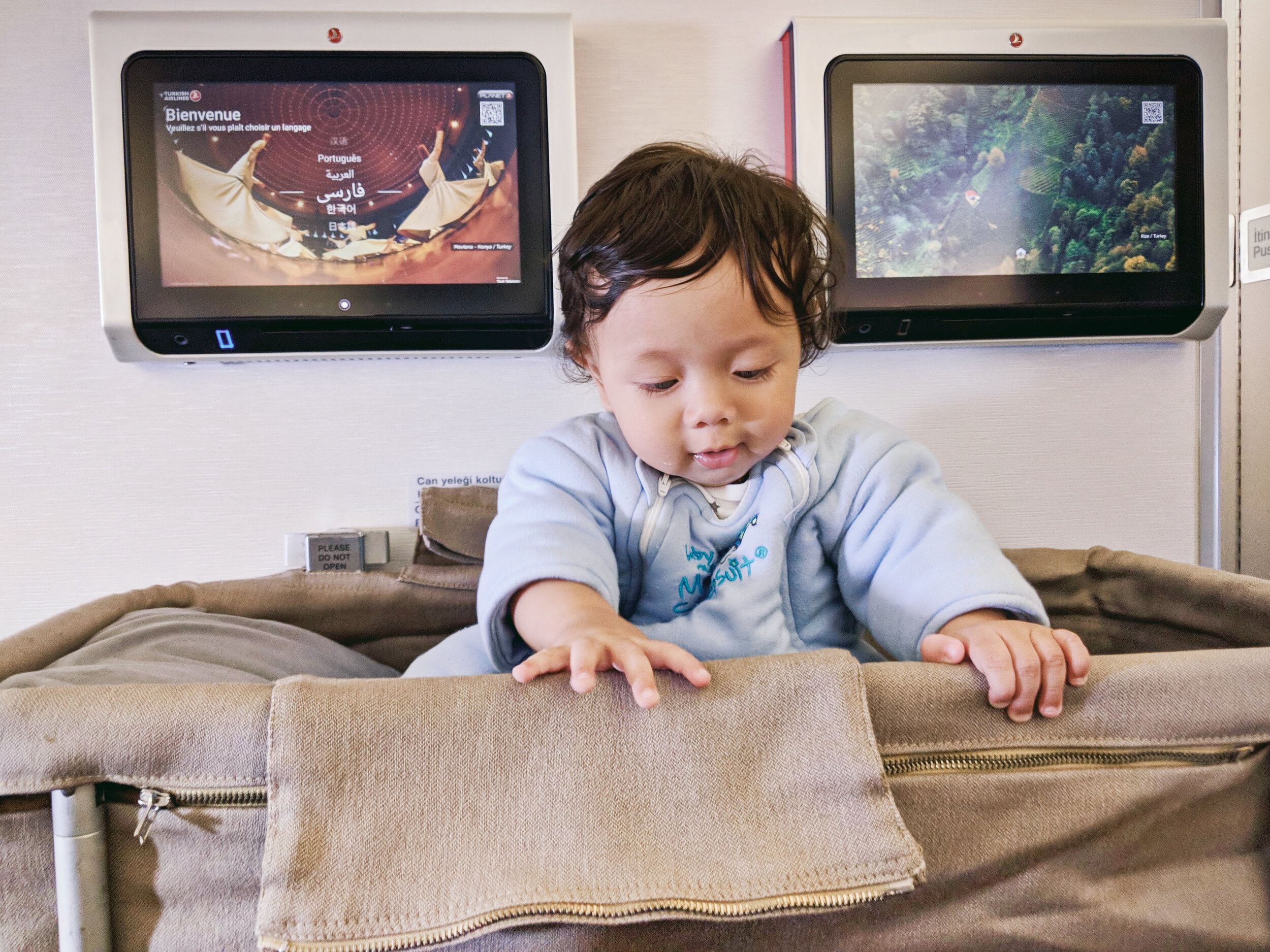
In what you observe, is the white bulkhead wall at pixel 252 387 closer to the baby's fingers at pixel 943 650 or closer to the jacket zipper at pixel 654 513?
the jacket zipper at pixel 654 513

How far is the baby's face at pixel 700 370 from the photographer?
0.57 m

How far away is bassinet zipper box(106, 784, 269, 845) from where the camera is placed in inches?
15.6

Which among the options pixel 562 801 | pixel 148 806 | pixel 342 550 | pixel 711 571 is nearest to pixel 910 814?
pixel 562 801

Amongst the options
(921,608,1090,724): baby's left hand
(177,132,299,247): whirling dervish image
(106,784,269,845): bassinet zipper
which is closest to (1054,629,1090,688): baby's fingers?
(921,608,1090,724): baby's left hand

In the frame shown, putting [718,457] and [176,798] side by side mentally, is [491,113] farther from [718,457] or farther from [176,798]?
[176,798]

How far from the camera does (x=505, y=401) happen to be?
928mm

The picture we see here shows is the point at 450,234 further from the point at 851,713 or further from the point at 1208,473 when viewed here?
the point at 1208,473

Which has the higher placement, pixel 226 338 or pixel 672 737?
pixel 226 338

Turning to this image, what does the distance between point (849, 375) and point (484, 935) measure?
2.41 feet

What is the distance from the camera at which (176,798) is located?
398 mm

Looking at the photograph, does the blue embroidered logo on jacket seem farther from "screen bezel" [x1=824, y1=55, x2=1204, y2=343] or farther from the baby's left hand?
"screen bezel" [x1=824, y1=55, x2=1204, y2=343]

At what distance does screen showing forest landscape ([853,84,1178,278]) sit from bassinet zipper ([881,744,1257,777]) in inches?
22.9

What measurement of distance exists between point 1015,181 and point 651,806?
0.83m

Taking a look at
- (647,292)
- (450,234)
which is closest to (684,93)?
(450,234)
